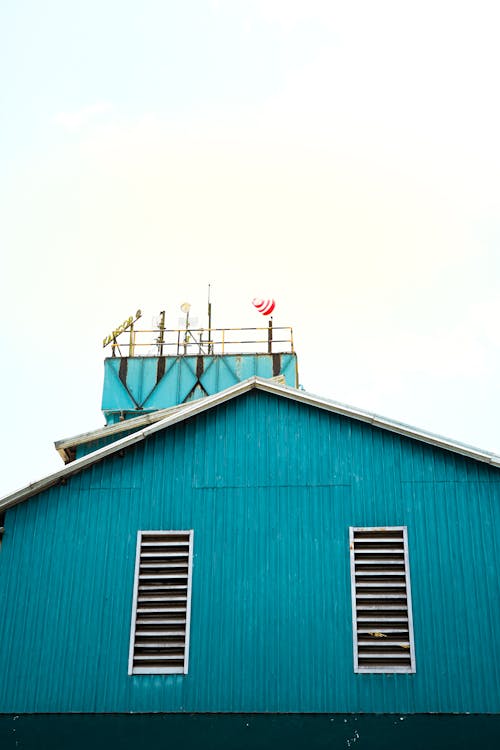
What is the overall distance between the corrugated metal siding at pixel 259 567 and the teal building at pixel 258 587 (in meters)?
0.03

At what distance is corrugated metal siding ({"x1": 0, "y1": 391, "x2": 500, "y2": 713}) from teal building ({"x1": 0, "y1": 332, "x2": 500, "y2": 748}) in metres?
0.03

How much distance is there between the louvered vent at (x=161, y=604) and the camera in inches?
478

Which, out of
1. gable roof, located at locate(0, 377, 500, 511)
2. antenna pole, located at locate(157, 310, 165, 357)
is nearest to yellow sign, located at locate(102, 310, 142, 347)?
antenna pole, located at locate(157, 310, 165, 357)

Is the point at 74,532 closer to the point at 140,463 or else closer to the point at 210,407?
the point at 140,463

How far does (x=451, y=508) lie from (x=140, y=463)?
19.0 feet

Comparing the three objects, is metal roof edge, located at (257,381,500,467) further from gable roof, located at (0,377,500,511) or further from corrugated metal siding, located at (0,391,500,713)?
corrugated metal siding, located at (0,391,500,713)

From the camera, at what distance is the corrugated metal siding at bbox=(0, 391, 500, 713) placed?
11812 mm

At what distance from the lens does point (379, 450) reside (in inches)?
512

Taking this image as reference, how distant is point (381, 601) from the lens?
12242mm

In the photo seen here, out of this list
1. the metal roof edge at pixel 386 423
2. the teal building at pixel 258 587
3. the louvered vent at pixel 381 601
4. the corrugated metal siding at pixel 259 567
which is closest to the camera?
the teal building at pixel 258 587

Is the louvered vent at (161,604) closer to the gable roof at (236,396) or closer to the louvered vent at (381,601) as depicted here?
the gable roof at (236,396)

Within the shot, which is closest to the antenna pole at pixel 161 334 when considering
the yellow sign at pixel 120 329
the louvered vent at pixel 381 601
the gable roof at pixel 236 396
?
the yellow sign at pixel 120 329

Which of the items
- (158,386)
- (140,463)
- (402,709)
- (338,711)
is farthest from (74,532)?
(158,386)

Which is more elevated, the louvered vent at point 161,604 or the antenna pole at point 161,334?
the antenna pole at point 161,334
